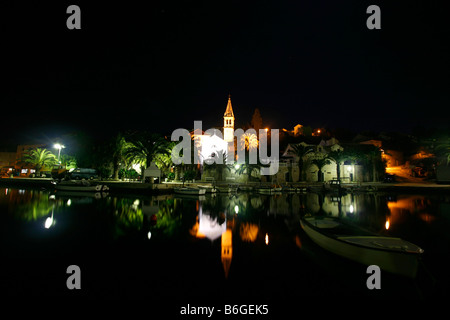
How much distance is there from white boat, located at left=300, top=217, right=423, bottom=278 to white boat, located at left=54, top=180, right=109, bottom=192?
3125cm

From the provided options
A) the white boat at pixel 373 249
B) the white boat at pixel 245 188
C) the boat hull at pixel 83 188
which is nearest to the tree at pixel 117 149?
the boat hull at pixel 83 188

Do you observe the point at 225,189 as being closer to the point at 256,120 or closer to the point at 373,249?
the point at 373,249

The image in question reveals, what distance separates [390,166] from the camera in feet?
193

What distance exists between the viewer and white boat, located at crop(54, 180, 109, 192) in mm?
33312

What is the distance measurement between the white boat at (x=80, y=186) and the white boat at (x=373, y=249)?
31246 millimetres

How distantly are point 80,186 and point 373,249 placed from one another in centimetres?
3682

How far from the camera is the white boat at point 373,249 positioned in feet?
23.4

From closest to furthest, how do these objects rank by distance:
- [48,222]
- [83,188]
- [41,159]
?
[48,222] < [83,188] < [41,159]

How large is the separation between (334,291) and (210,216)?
12.3m

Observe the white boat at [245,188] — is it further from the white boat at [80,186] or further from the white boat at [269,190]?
the white boat at [80,186]

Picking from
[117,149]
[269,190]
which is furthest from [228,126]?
[269,190]

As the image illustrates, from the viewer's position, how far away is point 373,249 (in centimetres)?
761
